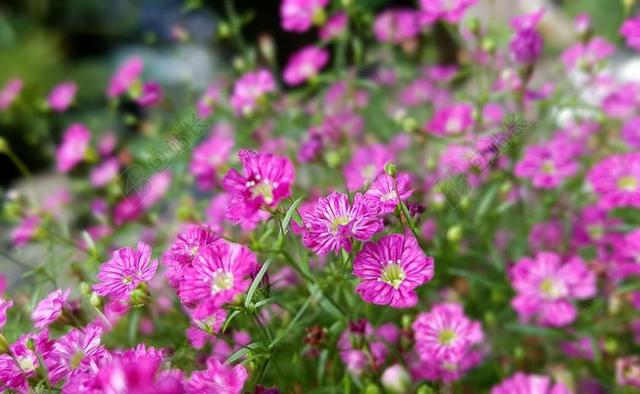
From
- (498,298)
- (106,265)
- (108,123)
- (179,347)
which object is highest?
(106,265)

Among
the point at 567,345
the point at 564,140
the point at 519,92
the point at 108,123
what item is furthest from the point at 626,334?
the point at 108,123

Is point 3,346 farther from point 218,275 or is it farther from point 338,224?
point 338,224

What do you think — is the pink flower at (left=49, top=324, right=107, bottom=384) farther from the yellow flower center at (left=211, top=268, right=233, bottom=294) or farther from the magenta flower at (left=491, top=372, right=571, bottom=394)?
the magenta flower at (left=491, top=372, right=571, bottom=394)

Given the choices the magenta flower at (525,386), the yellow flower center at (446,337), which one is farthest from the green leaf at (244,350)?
the magenta flower at (525,386)

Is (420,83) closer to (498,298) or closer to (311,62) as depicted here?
(311,62)

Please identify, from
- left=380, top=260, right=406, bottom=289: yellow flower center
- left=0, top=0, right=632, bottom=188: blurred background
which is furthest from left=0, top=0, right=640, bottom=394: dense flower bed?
left=0, top=0, right=632, bottom=188: blurred background

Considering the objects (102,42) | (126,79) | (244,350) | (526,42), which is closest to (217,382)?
(244,350)

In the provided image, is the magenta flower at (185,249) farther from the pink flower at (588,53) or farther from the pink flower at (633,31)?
the pink flower at (588,53)
